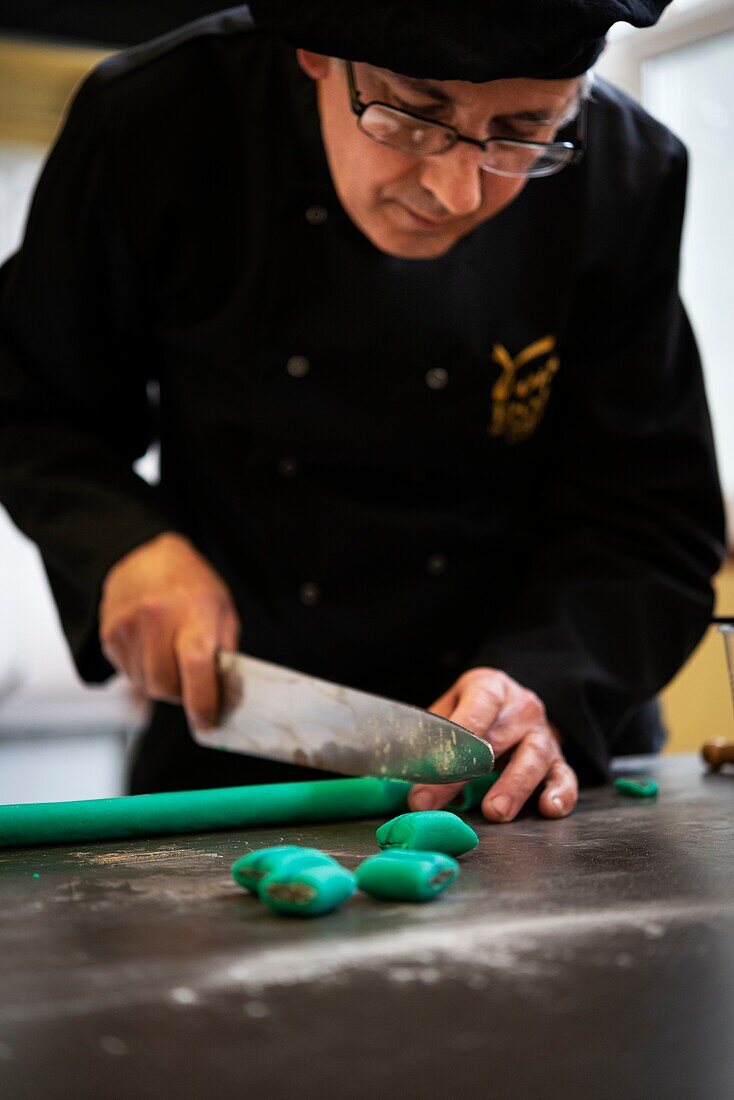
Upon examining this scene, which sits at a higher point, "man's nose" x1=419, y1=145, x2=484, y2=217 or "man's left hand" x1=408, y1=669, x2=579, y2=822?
"man's nose" x1=419, y1=145, x2=484, y2=217

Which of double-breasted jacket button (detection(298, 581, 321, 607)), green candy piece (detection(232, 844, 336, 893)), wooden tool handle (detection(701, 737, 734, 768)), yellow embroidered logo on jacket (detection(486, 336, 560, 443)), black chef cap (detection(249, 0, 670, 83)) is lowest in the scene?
wooden tool handle (detection(701, 737, 734, 768))

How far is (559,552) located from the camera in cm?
148

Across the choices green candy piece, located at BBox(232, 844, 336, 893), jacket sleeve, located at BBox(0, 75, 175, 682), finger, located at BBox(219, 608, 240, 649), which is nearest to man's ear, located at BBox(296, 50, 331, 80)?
jacket sleeve, located at BBox(0, 75, 175, 682)

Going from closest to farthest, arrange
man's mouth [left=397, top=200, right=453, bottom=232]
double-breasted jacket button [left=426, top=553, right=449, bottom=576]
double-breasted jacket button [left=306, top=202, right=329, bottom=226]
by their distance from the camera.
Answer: man's mouth [left=397, top=200, right=453, bottom=232]
double-breasted jacket button [left=306, top=202, right=329, bottom=226]
double-breasted jacket button [left=426, top=553, right=449, bottom=576]

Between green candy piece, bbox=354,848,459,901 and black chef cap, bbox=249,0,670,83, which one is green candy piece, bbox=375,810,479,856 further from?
black chef cap, bbox=249,0,670,83

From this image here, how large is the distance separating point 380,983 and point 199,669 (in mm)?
610

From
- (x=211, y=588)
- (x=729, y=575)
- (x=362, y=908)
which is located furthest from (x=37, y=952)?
(x=729, y=575)

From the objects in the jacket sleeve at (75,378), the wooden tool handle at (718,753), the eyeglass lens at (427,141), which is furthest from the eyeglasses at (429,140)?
the wooden tool handle at (718,753)

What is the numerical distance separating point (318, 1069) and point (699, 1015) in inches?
7.2

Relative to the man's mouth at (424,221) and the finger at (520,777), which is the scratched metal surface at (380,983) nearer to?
the finger at (520,777)

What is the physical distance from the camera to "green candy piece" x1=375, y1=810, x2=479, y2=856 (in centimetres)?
92

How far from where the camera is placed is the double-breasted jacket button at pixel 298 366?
1.43 meters

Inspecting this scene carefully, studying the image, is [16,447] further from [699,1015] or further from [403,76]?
[699,1015]

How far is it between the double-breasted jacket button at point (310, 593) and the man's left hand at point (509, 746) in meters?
0.32
